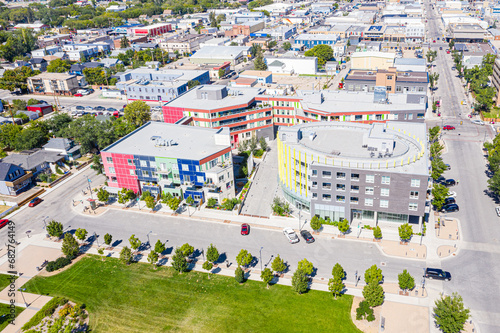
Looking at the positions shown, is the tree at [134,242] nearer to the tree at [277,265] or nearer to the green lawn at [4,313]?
the green lawn at [4,313]

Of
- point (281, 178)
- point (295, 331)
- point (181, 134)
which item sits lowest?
point (295, 331)

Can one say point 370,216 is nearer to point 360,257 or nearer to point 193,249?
point 360,257

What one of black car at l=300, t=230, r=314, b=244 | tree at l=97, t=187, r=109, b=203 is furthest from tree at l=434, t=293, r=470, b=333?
tree at l=97, t=187, r=109, b=203

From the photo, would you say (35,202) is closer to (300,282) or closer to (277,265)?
(277,265)

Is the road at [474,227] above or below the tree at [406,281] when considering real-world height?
below

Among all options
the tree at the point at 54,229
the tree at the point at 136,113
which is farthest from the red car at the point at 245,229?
the tree at the point at 136,113

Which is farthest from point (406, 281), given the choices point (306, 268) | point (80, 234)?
point (80, 234)

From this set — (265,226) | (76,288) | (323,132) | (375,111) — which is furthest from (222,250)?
(375,111)
